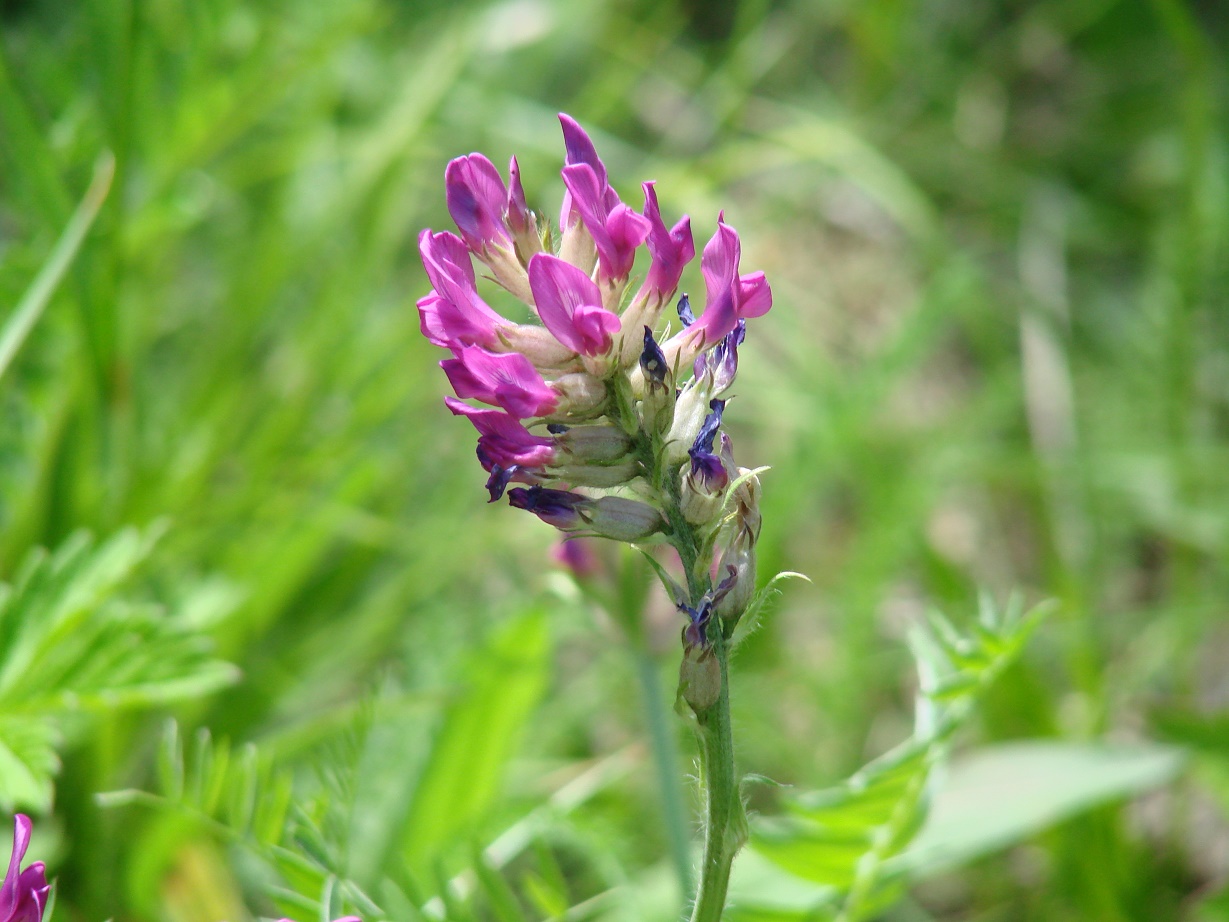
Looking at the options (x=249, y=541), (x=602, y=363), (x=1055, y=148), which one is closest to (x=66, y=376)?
(x=249, y=541)

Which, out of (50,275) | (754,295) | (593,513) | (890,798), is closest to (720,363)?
(754,295)

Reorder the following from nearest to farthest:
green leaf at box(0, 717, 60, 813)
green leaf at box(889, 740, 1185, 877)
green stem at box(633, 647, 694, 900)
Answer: green leaf at box(0, 717, 60, 813) → green stem at box(633, 647, 694, 900) → green leaf at box(889, 740, 1185, 877)

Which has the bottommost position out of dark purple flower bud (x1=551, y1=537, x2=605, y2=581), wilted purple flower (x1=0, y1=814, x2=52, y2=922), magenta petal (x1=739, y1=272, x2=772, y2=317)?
wilted purple flower (x1=0, y1=814, x2=52, y2=922)

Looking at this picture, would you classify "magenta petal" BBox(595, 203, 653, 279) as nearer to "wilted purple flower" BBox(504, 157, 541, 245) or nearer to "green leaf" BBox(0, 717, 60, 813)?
"wilted purple flower" BBox(504, 157, 541, 245)

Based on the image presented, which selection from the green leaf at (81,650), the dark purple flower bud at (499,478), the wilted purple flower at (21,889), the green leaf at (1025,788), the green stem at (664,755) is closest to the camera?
the wilted purple flower at (21,889)

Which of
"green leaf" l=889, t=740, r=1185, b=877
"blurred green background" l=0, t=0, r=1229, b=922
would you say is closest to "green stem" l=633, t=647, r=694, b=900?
"blurred green background" l=0, t=0, r=1229, b=922

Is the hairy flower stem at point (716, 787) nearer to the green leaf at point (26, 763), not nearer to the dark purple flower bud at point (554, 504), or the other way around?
the dark purple flower bud at point (554, 504)

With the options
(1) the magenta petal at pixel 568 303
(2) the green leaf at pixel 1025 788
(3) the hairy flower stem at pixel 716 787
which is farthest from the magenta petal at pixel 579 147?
(2) the green leaf at pixel 1025 788
